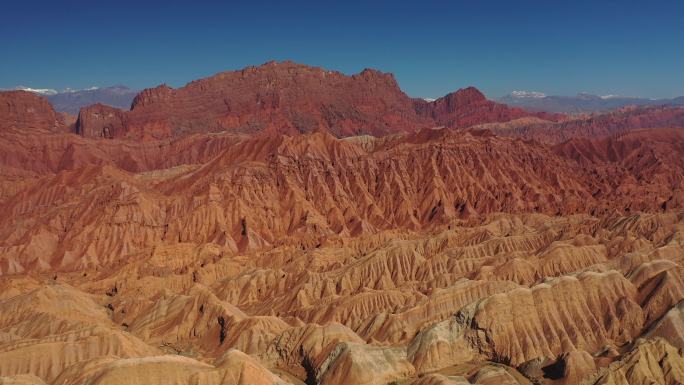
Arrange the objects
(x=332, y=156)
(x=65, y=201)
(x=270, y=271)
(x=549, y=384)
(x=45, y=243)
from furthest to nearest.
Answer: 1. (x=332, y=156)
2. (x=65, y=201)
3. (x=45, y=243)
4. (x=270, y=271)
5. (x=549, y=384)

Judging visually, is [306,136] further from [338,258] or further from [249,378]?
[249,378]

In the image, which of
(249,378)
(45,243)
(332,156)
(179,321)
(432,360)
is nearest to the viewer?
(249,378)

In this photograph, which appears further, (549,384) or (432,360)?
(432,360)

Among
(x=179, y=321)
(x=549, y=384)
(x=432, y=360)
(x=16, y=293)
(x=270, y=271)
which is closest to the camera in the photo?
(x=549, y=384)

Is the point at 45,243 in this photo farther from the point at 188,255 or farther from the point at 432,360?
the point at 432,360

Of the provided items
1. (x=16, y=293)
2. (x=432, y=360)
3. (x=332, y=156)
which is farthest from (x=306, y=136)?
(x=432, y=360)

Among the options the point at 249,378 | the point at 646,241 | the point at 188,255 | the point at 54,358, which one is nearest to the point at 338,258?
the point at 188,255

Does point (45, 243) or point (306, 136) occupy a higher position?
point (306, 136)
